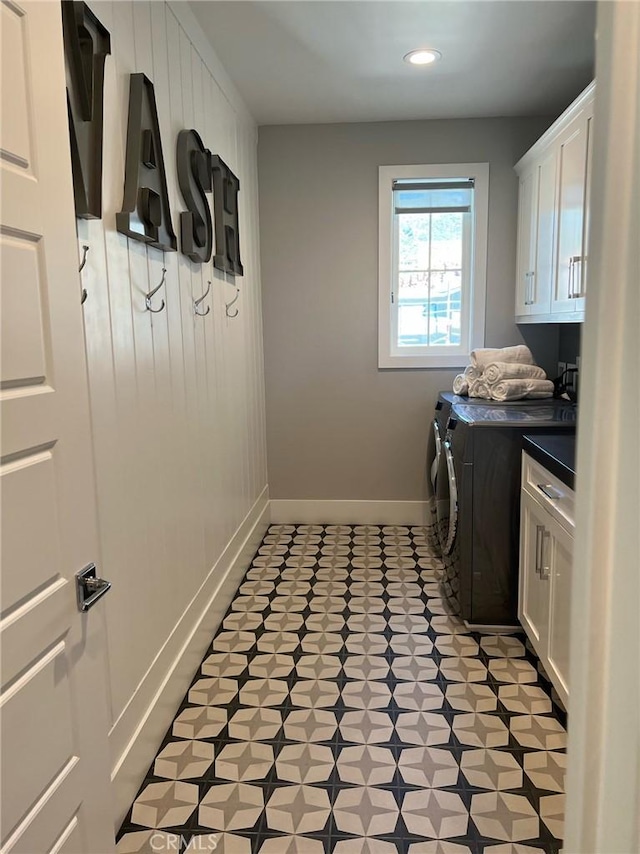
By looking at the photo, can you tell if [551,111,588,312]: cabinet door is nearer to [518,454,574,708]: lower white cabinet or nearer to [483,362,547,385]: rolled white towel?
[483,362,547,385]: rolled white towel

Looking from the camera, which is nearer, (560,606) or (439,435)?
(560,606)

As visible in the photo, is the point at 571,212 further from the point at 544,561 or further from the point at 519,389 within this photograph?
the point at 544,561

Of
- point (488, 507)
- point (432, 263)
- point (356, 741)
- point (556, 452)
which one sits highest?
point (432, 263)

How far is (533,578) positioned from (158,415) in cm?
156

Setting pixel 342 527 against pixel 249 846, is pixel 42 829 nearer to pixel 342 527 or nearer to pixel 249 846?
pixel 249 846

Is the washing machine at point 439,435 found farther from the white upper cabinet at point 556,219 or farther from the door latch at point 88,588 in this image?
the door latch at point 88,588

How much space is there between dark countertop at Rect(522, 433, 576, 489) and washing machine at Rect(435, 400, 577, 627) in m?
0.09

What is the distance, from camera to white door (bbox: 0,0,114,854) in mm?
879

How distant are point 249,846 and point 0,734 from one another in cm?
103

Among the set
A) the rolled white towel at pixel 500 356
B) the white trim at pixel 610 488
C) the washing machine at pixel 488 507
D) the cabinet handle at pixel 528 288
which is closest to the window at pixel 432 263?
the cabinet handle at pixel 528 288

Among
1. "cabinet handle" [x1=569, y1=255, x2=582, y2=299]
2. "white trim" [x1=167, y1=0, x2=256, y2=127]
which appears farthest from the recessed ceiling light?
"cabinet handle" [x1=569, y1=255, x2=582, y2=299]

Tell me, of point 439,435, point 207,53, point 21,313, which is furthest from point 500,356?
point 21,313

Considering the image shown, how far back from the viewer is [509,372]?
3254mm

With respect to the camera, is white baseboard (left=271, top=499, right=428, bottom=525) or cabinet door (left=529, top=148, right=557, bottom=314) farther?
white baseboard (left=271, top=499, right=428, bottom=525)
